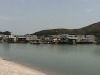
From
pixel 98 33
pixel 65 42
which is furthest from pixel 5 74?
pixel 98 33

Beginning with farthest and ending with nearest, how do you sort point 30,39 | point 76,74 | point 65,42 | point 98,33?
point 98,33, point 30,39, point 65,42, point 76,74

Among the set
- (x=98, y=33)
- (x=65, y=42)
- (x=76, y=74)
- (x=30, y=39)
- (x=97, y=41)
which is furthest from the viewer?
(x=98, y=33)

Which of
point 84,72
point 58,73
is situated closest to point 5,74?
point 58,73

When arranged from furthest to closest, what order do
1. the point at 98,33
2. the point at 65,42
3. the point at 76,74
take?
the point at 98,33 → the point at 65,42 → the point at 76,74

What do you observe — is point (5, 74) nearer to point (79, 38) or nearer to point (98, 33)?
point (79, 38)

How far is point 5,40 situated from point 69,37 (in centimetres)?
4331

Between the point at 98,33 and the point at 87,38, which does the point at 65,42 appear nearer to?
the point at 87,38

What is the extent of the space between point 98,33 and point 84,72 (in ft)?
420

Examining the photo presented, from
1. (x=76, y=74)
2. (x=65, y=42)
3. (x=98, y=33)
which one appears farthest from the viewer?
(x=98, y=33)

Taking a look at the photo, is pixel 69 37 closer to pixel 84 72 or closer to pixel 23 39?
pixel 23 39

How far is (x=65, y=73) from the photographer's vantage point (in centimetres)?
2475

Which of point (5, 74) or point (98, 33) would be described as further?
point (98, 33)

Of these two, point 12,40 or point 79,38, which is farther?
point 12,40

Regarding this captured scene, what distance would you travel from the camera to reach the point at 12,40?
459 feet
